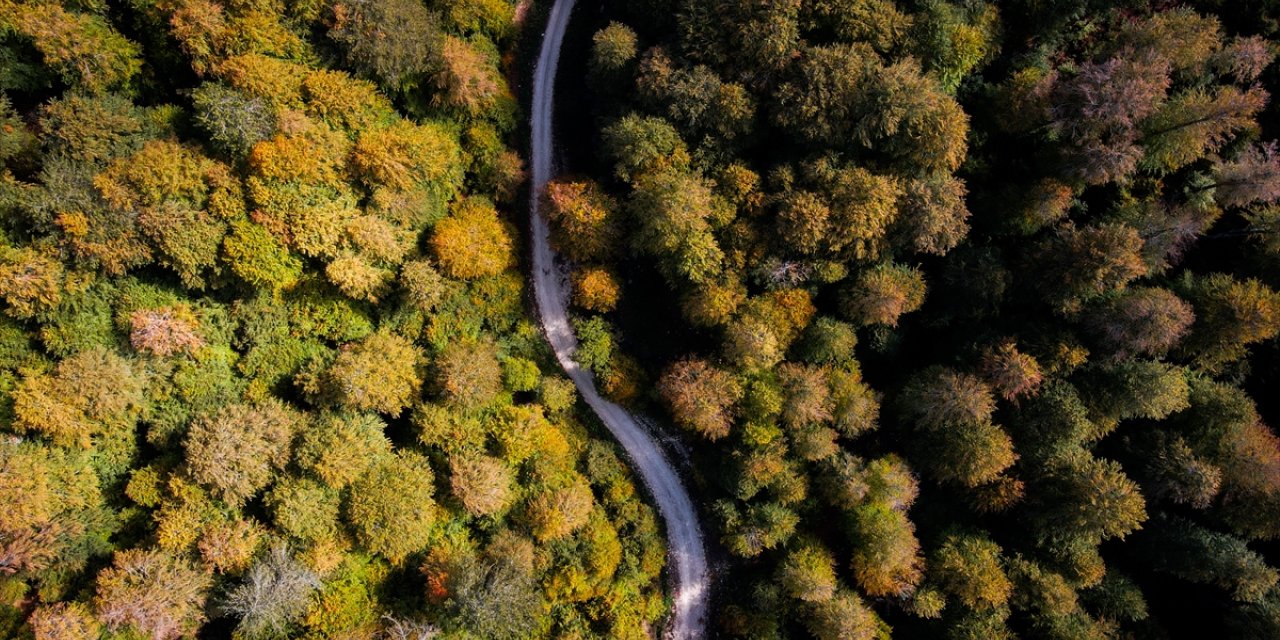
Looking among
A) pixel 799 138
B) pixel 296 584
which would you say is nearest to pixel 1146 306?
pixel 799 138

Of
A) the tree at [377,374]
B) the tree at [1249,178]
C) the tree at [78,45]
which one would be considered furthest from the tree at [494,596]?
the tree at [1249,178]

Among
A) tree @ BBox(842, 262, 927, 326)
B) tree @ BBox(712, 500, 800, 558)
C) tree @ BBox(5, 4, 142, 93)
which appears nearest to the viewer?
tree @ BBox(5, 4, 142, 93)

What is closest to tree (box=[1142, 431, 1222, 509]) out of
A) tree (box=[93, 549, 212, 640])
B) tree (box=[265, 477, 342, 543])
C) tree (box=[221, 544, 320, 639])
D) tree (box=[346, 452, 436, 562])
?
tree (box=[346, 452, 436, 562])

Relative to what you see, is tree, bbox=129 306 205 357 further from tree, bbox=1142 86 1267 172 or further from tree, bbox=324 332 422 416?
tree, bbox=1142 86 1267 172

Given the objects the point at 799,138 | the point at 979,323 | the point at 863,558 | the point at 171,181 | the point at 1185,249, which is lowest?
the point at 863,558

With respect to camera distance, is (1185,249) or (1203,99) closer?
(1203,99)

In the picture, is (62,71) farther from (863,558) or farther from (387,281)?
(863,558)

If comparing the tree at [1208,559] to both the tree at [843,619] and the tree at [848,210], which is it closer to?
the tree at [843,619]
